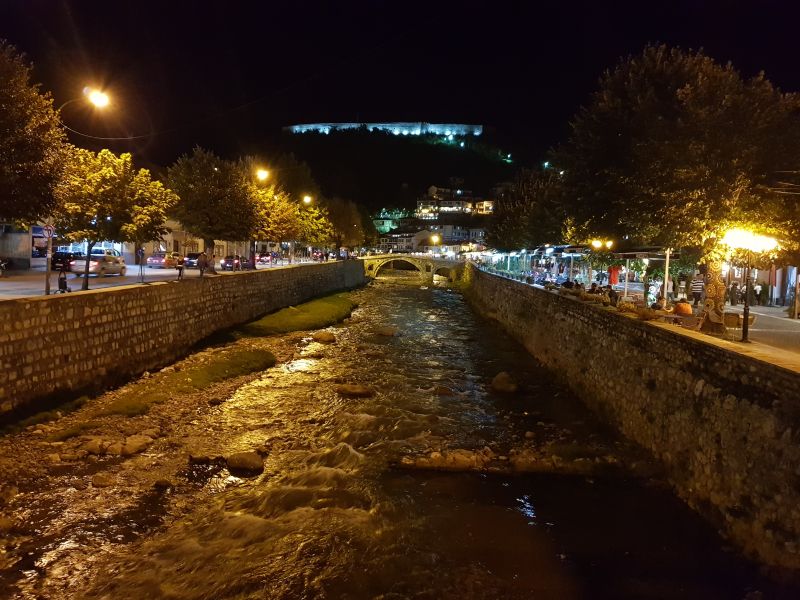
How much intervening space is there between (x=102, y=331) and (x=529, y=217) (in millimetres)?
44251

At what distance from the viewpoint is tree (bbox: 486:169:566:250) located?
4941 centimetres

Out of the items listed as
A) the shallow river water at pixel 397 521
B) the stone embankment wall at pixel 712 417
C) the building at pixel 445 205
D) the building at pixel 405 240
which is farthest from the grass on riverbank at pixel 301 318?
the building at pixel 445 205

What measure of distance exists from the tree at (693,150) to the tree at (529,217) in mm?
6702

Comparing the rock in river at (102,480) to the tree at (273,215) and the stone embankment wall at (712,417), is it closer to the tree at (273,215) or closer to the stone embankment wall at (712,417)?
the stone embankment wall at (712,417)

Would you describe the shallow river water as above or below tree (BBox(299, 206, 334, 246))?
below

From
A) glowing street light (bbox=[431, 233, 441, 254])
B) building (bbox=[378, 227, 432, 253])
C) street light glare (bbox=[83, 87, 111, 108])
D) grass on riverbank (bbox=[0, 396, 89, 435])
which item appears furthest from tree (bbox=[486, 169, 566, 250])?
building (bbox=[378, 227, 432, 253])

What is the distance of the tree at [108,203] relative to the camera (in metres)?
23.1

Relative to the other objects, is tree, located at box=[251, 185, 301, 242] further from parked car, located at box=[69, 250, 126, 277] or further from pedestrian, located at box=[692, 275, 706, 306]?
pedestrian, located at box=[692, 275, 706, 306]

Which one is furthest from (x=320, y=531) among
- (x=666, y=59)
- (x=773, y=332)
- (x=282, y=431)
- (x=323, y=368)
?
(x=666, y=59)

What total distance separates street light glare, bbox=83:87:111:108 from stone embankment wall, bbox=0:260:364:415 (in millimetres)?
6218

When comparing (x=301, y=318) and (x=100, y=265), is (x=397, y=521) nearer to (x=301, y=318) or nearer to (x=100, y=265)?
(x=301, y=318)

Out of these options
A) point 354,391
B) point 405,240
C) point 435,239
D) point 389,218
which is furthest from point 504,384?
point 389,218

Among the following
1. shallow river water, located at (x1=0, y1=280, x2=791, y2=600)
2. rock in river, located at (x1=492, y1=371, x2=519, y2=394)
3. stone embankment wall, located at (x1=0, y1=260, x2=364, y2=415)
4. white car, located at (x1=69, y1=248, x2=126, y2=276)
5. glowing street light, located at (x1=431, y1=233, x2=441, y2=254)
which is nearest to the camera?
shallow river water, located at (x1=0, y1=280, x2=791, y2=600)

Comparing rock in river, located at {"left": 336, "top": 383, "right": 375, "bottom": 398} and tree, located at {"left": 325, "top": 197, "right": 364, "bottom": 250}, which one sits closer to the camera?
rock in river, located at {"left": 336, "top": 383, "right": 375, "bottom": 398}
